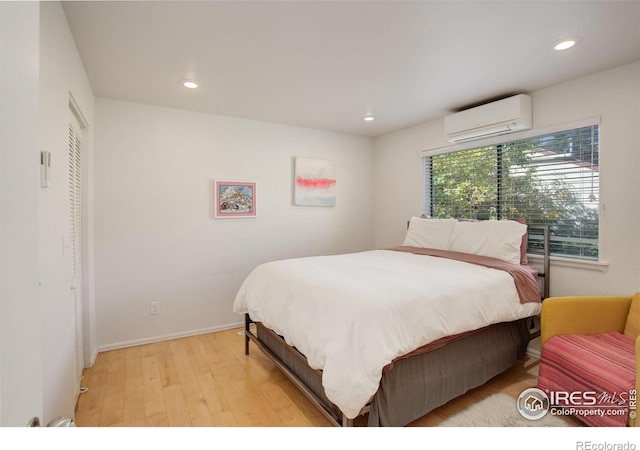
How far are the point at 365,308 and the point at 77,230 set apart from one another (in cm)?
234

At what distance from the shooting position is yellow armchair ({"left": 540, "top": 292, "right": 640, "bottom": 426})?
219cm

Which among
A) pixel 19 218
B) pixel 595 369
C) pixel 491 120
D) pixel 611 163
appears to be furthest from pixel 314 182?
pixel 19 218

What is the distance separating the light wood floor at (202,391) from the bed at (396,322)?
143mm

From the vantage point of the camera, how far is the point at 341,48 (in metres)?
2.17

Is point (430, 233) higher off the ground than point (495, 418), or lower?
higher

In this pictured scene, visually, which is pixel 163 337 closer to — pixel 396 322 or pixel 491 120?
pixel 396 322

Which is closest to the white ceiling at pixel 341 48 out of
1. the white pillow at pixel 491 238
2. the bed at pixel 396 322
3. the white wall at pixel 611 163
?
the white wall at pixel 611 163

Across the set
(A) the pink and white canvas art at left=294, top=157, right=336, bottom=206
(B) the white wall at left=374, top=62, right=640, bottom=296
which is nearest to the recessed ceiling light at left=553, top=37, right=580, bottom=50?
(B) the white wall at left=374, top=62, right=640, bottom=296

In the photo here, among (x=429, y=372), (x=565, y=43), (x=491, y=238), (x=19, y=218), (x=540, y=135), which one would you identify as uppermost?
(x=565, y=43)

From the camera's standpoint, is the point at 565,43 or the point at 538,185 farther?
the point at 538,185

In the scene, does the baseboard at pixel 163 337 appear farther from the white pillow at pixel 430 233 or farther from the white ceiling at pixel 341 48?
the white ceiling at pixel 341 48

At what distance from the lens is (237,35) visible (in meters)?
2.01

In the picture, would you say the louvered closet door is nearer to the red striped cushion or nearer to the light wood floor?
the light wood floor
